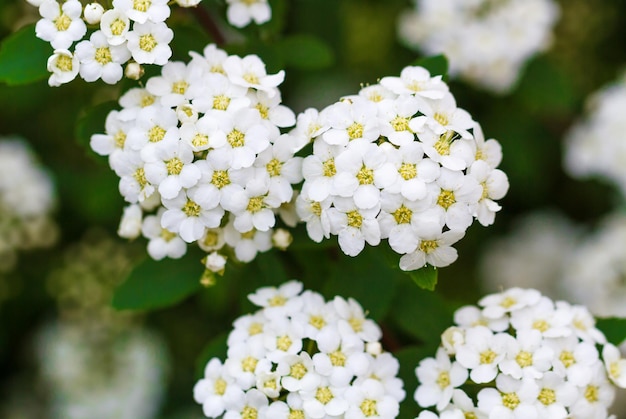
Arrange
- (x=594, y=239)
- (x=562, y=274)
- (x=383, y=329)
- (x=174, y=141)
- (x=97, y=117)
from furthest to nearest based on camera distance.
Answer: (x=562, y=274)
(x=594, y=239)
(x=383, y=329)
(x=97, y=117)
(x=174, y=141)

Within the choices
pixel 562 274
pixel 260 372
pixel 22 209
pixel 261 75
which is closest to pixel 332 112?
pixel 261 75

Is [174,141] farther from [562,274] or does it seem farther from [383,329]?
[562,274]

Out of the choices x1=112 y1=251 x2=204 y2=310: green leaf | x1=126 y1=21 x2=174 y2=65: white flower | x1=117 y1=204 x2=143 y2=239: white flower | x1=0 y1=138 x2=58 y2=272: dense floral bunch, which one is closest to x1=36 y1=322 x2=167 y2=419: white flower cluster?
x1=0 y1=138 x2=58 y2=272: dense floral bunch

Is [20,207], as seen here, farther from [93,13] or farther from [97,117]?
[93,13]

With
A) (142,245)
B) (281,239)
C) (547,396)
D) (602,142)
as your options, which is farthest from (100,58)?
(602,142)

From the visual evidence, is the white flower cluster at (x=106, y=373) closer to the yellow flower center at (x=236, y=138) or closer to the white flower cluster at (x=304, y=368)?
the white flower cluster at (x=304, y=368)

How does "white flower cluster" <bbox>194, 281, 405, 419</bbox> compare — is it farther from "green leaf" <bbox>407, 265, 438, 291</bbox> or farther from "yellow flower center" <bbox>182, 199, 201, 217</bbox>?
"yellow flower center" <bbox>182, 199, 201, 217</bbox>
